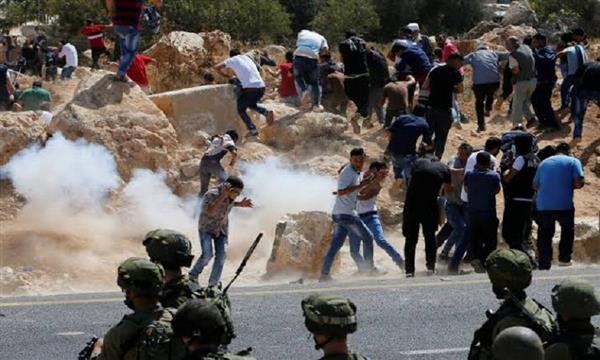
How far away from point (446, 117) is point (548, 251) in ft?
14.2

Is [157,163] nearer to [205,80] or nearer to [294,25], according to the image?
[205,80]

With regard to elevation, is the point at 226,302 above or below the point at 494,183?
above

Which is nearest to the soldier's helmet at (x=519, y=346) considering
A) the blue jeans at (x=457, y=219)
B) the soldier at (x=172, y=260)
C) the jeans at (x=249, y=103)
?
the soldier at (x=172, y=260)

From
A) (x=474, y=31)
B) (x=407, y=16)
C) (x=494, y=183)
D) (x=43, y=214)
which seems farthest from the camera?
(x=407, y=16)

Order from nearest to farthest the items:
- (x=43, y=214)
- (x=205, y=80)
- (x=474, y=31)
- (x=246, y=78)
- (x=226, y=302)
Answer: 1. (x=226, y=302)
2. (x=43, y=214)
3. (x=246, y=78)
4. (x=205, y=80)
5. (x=474, y=31)

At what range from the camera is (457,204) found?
13.7m

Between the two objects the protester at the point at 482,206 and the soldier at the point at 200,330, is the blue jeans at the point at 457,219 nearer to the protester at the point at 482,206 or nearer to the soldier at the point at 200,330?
the protester at the point at 482,206

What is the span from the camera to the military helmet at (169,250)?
19.1ft

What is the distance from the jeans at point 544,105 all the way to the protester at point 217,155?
551 cm

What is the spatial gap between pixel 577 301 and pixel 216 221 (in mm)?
7327

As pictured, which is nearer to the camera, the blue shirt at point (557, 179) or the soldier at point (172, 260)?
the soldier at point (172, 260)

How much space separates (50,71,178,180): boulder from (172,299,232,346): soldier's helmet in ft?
40.8

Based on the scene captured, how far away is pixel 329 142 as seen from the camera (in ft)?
60.8

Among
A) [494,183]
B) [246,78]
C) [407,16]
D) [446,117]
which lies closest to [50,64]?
[246,78]
